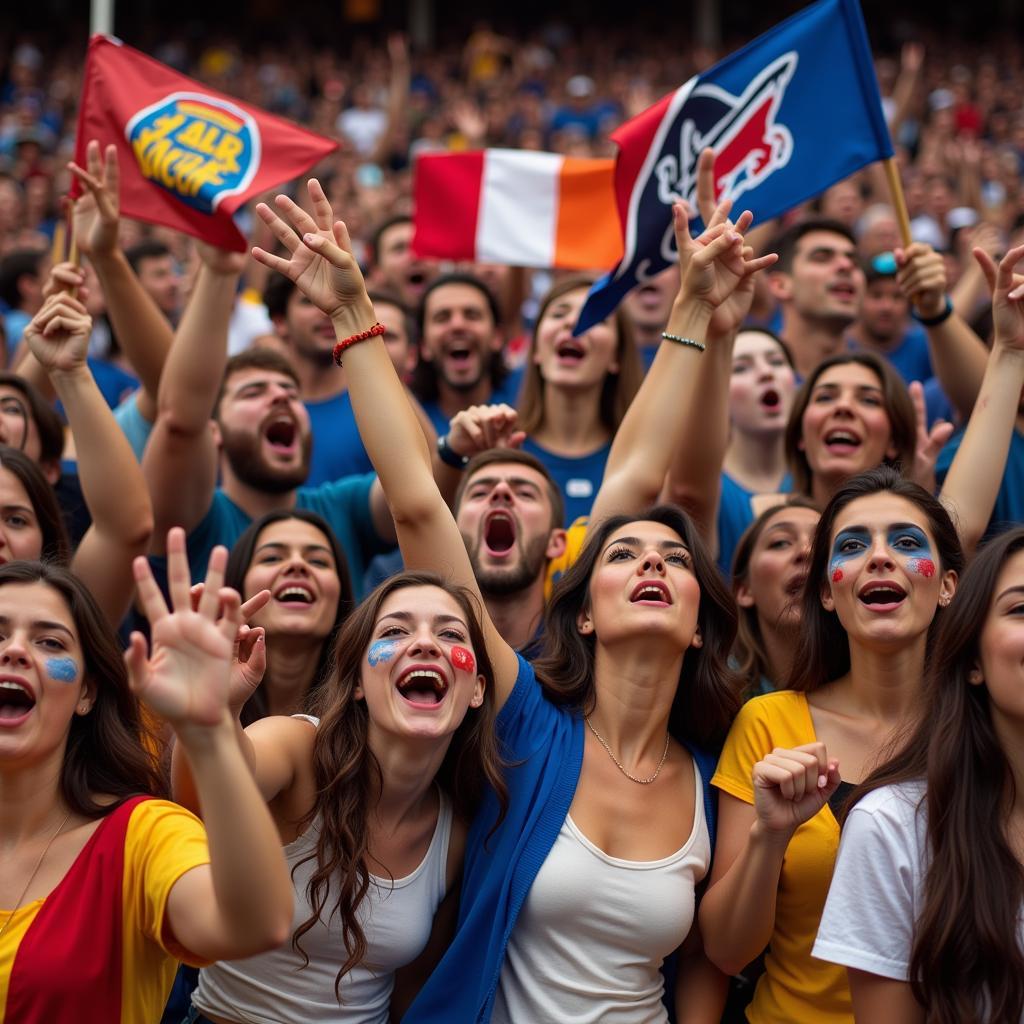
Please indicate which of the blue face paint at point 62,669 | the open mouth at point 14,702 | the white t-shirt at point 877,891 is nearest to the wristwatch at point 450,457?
the blue face paint at point 62,669

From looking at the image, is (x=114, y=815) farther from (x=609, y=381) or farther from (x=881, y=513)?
(x=609, y=381)

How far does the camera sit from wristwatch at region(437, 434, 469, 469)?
15.0ft

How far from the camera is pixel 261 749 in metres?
3.24

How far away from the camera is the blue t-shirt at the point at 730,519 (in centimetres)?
495

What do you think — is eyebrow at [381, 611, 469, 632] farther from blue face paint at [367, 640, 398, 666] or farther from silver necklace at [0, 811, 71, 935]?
silver necklace at [0, 811, 71, 935]

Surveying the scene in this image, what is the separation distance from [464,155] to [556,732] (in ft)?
11.5

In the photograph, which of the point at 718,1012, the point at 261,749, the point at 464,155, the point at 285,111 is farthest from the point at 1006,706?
the point at 285,111

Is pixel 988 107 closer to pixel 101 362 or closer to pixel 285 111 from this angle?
pixel 285 111

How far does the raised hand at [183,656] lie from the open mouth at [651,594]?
135 cm

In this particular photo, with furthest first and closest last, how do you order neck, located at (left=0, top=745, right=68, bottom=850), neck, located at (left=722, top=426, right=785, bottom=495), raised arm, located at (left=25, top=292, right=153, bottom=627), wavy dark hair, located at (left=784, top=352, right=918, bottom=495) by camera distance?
neck, located at (left=722, top=426, right=785, bottom=495) → wavy dark hair, located at (left=784, top=352, right=918, bottom=495) → raised arm, located at (left=25, top=292, right=153, bottom=627) → neck, located at (left=0, top=745, right=68, bottom=850)

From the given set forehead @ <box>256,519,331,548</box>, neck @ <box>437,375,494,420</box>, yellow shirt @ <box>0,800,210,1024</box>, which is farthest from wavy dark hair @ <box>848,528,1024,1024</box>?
neck @ <box>437,375,494,420</box>

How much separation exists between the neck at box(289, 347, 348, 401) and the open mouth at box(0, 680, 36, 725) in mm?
3069

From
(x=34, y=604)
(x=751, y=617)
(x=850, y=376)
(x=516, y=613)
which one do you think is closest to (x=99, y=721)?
(x=34, y=604)

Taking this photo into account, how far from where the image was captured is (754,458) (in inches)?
220
